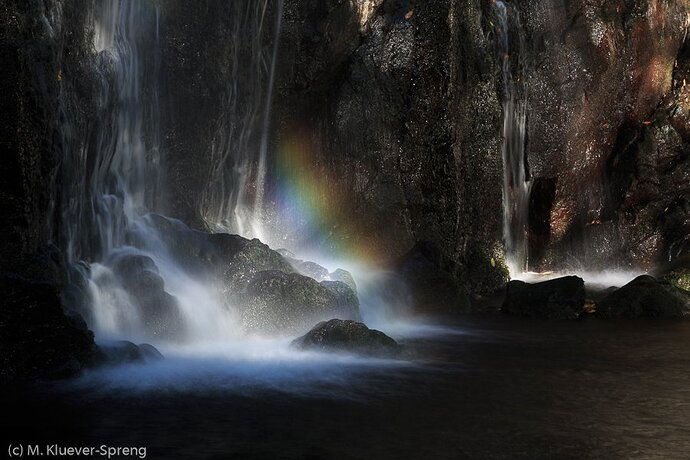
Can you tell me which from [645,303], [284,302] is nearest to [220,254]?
[284,302]

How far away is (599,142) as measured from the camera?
75.3 feet

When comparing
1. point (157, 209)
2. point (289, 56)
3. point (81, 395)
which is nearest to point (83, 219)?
point (157, 209)

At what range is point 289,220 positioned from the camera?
19.6 metres

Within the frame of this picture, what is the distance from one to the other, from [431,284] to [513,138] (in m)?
6.58

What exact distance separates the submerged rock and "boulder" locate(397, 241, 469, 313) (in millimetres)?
5270

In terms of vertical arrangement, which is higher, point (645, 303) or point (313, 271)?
point (313, 271)

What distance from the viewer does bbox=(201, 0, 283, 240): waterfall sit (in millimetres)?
18594

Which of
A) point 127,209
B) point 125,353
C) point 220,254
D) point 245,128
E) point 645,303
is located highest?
point 245,128

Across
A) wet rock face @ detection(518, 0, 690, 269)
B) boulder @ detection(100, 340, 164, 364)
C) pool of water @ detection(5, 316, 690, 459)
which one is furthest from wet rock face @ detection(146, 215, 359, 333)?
wet rock face @ detection(518, 0, 690, 269)

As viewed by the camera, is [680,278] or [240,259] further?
[680,278]

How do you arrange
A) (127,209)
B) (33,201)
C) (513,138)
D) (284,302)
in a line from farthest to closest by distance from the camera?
1. (513,138)
2. (127,209)
3. (284,302)
4. (33,201)

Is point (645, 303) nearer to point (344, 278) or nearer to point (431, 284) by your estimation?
point (431, 284)

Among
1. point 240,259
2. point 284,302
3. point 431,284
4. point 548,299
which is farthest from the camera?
point 431,284

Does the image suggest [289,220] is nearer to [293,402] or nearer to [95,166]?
[95,166]
